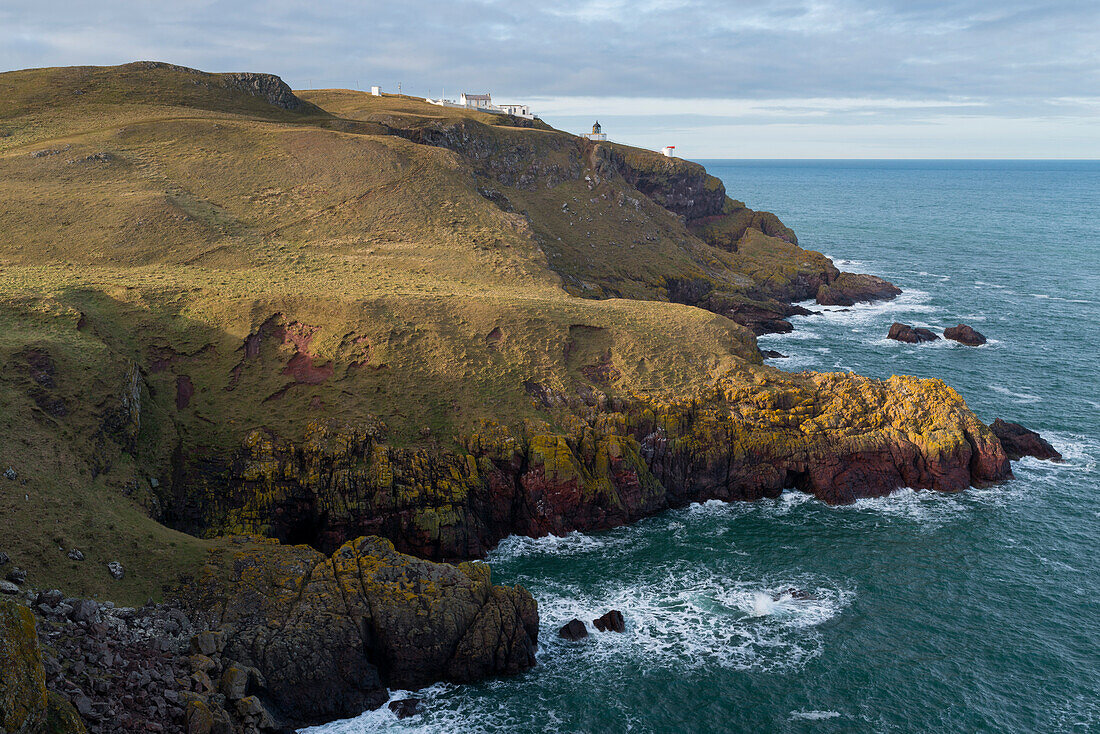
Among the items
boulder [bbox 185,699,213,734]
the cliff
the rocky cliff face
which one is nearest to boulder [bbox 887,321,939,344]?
the rocky cliff face

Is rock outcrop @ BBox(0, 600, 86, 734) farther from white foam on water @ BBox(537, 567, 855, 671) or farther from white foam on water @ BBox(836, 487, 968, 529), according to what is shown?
white foam on water @ BBox(836, 487, 968, 529)

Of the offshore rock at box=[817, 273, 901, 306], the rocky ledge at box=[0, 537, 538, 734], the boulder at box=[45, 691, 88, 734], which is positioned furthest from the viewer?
the offshore rock at box=[817, 273, 901, 306]

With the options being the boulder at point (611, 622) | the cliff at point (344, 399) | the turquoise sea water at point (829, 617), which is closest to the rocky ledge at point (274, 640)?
the cliff at point (344, 399)

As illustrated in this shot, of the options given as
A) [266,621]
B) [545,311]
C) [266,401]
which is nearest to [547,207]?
[545,311]

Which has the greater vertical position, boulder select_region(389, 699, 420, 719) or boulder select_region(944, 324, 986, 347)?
boulder select_region(944, 324, 986, 347)

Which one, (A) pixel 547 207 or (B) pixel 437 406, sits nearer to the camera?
(B) pixel 437 406

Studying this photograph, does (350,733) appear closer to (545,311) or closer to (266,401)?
(266,401)
